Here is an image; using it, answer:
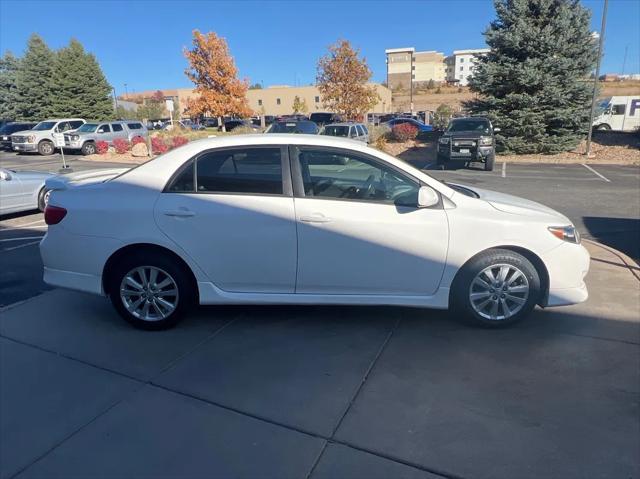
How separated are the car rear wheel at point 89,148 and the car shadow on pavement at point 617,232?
23928 millimetres

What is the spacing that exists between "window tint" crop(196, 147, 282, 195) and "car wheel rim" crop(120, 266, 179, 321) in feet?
2.68

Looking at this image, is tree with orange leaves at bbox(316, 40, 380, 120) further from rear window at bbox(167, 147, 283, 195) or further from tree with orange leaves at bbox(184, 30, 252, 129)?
rear window at bbox(167, 147, 283, 195)

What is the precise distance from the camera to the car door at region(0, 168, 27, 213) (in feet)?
28.5

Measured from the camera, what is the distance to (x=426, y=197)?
3666 millimetres

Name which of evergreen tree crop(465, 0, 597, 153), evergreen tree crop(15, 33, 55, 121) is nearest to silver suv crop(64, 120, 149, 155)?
evergreen tree crop(15, 33, 55, 121)

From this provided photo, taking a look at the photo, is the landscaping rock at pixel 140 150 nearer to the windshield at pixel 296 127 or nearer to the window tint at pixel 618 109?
the windshield at pixel 296 127

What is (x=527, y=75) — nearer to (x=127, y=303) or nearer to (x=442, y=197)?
(x=442, y=197)

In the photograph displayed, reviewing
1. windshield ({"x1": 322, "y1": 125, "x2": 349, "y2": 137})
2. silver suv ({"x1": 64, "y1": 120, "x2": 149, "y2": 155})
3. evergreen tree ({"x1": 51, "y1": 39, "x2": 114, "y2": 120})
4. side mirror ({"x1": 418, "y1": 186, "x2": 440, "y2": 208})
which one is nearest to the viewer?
side mirror ({"x1": 418, "y1": 186, "x2": 440, "y2": 208})

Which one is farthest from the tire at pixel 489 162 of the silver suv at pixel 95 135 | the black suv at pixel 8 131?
the black suv at pixel 8 131

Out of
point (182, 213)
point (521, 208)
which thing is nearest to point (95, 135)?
point (182, 213)

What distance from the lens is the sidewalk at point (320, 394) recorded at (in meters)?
2.49

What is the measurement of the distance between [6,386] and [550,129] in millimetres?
22023

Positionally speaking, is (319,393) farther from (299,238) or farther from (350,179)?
(350,179)

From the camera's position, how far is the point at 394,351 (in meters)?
3.63
